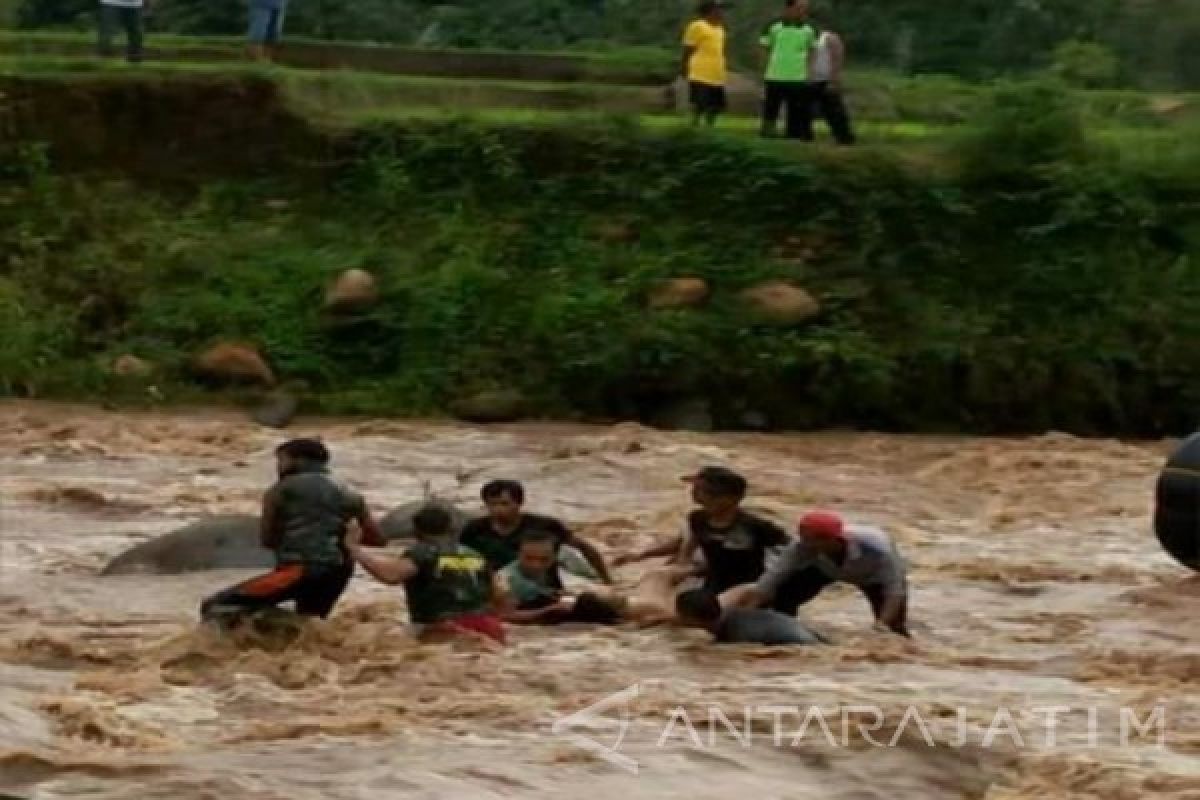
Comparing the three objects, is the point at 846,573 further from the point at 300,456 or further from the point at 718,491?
the point at 300,456

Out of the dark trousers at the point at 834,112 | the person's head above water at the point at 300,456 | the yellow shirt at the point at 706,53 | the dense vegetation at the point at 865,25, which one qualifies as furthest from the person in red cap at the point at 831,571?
the dense vegetation at the point at 865,25

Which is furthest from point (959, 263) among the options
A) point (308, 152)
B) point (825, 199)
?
point (308, 152)

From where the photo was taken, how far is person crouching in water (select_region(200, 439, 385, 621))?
575 inches

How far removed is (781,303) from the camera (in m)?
27.4

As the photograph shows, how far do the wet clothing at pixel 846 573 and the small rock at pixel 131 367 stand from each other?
12.1 metres

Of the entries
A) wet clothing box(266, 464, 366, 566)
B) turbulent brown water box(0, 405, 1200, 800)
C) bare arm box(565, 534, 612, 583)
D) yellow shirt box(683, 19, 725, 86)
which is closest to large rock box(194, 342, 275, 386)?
turbulent brown water box(0, 405, 1200, 800)

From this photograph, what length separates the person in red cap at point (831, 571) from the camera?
49.4 feet

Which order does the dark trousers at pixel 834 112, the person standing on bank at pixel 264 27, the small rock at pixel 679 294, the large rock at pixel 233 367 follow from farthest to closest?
the person standing on bank at pixel 264 27
the dark trousers at pixel 834 112
the small rock at pixel 679 294
the large rock at pixel 233 367

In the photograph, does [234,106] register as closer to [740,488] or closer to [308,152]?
[308,152]

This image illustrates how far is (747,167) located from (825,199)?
76 cm

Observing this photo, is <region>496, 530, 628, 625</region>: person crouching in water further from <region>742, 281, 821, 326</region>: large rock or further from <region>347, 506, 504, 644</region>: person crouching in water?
<region>742, 281, 821, 326</region>: large rock

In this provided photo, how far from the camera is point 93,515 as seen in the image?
21172mm

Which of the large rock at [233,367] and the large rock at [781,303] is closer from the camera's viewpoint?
the large rock at [233,367]

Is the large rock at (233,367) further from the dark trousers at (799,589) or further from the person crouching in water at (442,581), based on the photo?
the dark trousers at (799,589)
